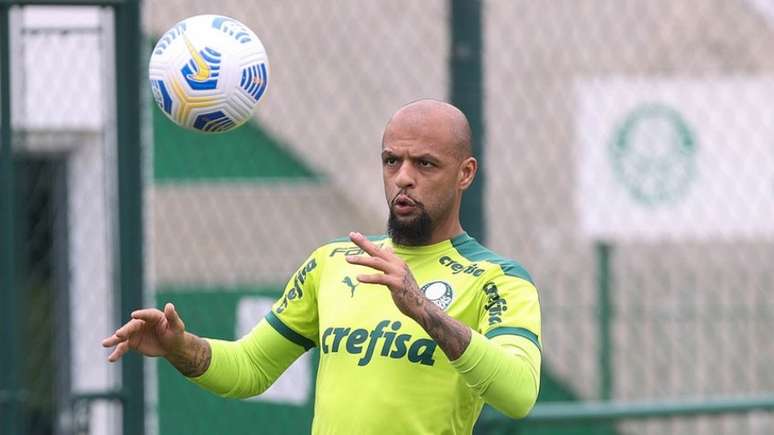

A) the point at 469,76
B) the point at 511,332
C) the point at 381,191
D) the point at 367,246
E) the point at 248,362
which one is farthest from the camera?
the point at 381,191

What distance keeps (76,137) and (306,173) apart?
1.51 meters

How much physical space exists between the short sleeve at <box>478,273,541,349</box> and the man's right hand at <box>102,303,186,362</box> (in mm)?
800

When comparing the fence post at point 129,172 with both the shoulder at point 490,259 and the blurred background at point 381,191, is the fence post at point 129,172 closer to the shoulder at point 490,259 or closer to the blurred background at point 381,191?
the blurred background at point 381,191

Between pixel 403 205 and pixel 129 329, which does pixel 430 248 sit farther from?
pixel 129 329

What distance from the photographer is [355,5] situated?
26.3ft

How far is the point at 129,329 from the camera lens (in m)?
3.76

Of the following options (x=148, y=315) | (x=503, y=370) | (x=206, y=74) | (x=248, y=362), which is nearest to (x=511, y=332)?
(x=503, y=370)

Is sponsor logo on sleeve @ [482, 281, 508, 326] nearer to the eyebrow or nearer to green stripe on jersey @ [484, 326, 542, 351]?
green stripe on jersey @ [484, 326, 542, 351]

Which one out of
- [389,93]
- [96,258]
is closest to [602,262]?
[389,93]

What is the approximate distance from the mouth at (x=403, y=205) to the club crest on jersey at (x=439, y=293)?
0.20 meters

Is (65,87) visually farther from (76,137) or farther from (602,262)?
(602,262)

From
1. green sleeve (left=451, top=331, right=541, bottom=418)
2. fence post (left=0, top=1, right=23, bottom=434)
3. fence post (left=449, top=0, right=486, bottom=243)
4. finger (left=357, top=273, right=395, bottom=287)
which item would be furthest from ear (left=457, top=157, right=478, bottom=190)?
fence post (left=0, top=1, right=23, bottom=434)

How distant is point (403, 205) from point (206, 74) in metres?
0.72

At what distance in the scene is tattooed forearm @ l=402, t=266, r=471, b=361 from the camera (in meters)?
3.44
